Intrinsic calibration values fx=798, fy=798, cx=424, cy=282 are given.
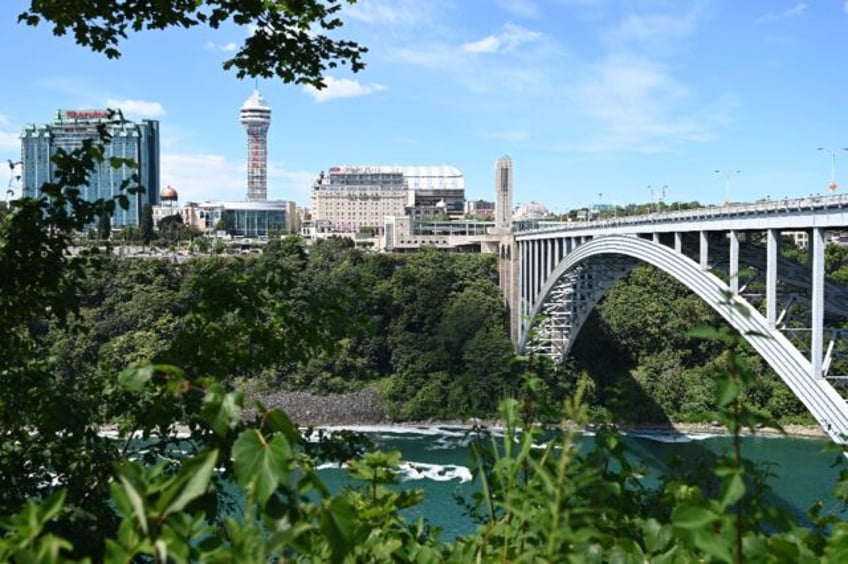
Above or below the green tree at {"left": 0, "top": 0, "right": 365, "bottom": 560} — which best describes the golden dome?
above

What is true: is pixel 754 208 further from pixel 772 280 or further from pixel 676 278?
Result: pixel 676 278

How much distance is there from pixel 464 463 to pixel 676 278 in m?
10.6

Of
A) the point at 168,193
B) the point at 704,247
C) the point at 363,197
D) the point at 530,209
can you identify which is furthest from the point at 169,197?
the point at 704,247

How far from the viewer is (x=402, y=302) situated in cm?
4197

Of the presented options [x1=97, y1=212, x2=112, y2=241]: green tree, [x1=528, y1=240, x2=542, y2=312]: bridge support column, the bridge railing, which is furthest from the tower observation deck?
[x1=97, y1=212, x2=112, y2=241]: green tree

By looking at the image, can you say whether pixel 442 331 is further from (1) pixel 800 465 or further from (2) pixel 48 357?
(2) pixel 48 357

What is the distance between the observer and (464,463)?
2605 centimetres

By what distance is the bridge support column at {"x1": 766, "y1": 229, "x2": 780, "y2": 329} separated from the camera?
40.2 ft

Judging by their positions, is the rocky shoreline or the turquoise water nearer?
the turquoise water

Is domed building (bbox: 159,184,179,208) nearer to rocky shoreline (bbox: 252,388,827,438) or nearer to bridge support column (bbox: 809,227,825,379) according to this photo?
rocky shoreline (bbox: 252,388,827,438)

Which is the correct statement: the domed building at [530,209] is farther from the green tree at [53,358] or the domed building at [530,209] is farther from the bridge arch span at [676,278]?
the green tree at [53,358]

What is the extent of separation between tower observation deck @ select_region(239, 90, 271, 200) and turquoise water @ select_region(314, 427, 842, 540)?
85671 mm

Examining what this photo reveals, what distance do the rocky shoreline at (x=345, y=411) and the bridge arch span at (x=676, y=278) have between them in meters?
5.90

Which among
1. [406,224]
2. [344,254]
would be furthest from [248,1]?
[406,224]
